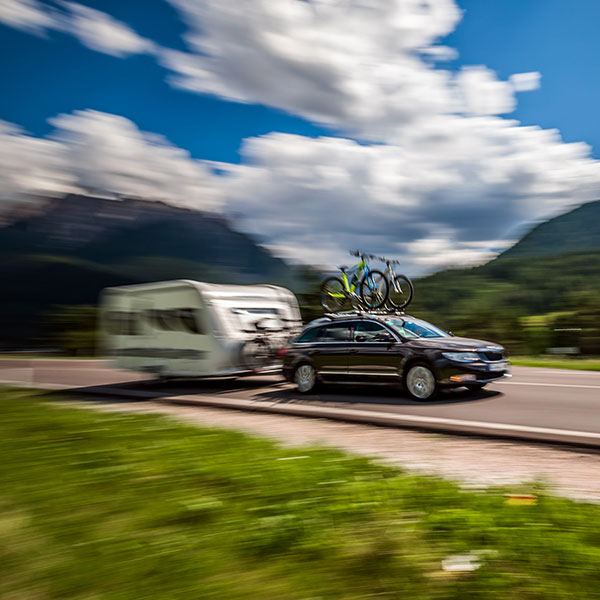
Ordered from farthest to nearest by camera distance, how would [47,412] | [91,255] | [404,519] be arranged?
[91,255] < [47,412] < [404,519]

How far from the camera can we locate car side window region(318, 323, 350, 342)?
12289mm

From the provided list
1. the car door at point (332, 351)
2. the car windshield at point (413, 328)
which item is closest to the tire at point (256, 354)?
the car door at point (332, 351)

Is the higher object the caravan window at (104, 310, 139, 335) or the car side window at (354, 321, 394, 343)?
the caravan window at (104, 310, 139, 335)

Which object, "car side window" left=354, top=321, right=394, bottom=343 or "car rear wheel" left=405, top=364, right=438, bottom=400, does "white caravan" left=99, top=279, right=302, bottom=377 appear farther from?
"car rear wheel" left=405, top=364, right=438, bottom=400

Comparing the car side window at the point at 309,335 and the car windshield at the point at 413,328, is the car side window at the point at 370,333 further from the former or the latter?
the car side window at the point at 309,335

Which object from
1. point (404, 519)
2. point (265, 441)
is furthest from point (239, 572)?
point (265, 441)

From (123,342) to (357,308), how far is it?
600cm

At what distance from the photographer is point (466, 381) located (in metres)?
10.5

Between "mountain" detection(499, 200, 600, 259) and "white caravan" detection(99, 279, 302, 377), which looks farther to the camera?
"mountain" detection(499, 200, 600, 259)

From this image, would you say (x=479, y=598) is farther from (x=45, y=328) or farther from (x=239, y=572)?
(x=45, y=328)

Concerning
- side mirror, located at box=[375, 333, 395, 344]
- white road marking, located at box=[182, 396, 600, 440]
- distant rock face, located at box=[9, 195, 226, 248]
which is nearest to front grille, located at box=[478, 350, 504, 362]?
side mirror, located at box=[375, 333, 395, 344]

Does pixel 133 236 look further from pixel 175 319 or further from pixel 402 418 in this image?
pixel 402 418

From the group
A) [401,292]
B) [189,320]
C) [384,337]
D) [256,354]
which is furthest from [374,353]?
[189,320]

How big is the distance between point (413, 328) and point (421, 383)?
1.44 meters
